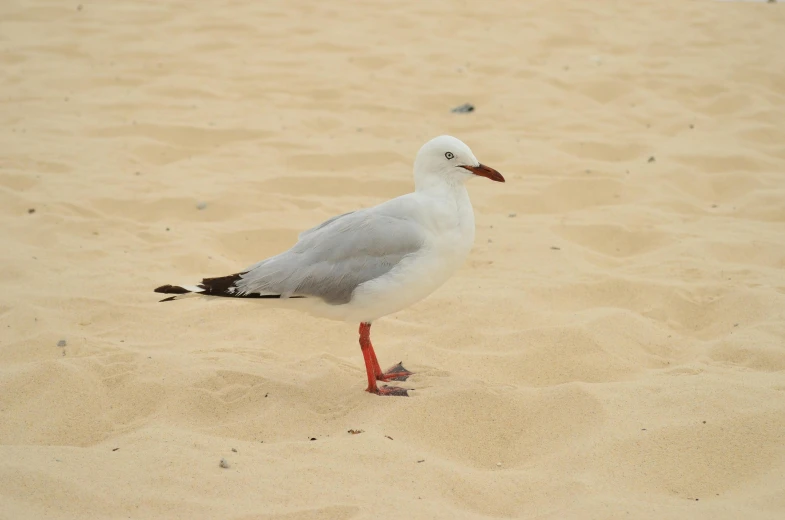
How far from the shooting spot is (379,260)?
3.78 m

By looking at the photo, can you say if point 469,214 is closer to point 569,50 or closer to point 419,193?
point 419,193

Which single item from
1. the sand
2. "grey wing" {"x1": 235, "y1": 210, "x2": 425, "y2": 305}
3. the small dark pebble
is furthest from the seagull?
the small dark pebble

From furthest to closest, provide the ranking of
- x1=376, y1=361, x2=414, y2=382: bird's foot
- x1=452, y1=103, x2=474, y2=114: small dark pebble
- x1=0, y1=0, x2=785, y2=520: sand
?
x1=452, y1=103, x2=474, y2=114: small dark pebble
x1=376, y1=361, x2=414, y2=382: bird's foot
x1=0, y1=0, x2=785, y2=520: sand

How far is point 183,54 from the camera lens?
9.49m

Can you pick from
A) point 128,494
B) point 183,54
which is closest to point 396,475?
point 128,494

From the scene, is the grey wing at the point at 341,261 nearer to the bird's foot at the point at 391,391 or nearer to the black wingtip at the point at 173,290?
the black wingtip at the point at 173,290

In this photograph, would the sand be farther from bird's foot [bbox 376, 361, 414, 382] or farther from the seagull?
the seagull

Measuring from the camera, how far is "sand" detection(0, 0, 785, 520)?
3029mm

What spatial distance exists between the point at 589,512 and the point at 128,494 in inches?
58.6

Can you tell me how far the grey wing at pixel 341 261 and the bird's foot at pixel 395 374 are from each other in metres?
0.41

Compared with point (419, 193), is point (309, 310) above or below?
below

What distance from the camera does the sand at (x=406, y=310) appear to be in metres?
3.03

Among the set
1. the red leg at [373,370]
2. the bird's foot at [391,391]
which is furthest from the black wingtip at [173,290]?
the bird's foot at [391,391]

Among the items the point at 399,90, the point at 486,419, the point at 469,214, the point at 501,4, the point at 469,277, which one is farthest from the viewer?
the point at 501,4
